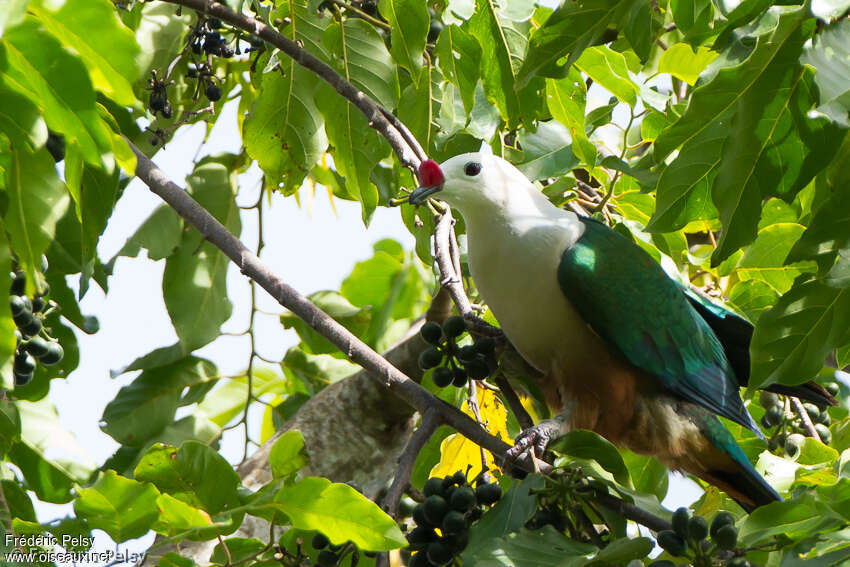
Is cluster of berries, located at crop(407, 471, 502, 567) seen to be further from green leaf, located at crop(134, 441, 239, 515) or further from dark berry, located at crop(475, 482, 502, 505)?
green leaf, located at crop(134, 441, 239, 515)

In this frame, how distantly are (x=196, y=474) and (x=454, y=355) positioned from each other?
0.67 m

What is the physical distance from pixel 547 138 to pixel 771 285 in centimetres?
84

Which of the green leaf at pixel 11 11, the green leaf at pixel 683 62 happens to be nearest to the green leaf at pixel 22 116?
the green leaf at pixel 11 11

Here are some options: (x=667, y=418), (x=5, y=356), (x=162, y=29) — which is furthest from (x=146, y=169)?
(x=667, y=418)

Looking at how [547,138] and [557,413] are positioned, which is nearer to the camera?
[557,413]

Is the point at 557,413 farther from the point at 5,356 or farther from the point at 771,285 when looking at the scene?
the point at 5,356

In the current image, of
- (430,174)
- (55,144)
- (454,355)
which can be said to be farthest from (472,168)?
(55,144)

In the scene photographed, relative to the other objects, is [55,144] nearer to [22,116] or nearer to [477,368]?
[22,116]

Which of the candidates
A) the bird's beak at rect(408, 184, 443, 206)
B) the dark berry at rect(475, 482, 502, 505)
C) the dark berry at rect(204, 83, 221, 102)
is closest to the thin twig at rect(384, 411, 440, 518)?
the dark berry at rect(475, 482, 502, 505)

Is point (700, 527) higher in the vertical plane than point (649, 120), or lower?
lower

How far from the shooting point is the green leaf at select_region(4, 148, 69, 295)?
1467 mm

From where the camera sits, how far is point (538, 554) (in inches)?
66.6

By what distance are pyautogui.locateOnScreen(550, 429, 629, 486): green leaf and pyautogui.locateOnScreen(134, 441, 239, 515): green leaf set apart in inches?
26.6

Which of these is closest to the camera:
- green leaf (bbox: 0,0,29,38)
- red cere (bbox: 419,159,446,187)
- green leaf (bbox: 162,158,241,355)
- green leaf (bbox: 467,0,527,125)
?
green leaf (bbox: 0,0,29,38)
